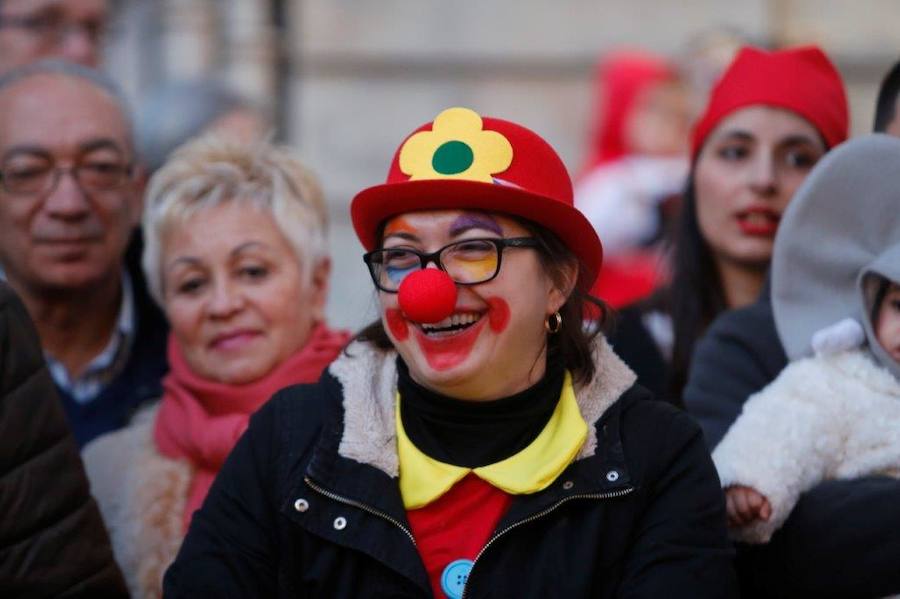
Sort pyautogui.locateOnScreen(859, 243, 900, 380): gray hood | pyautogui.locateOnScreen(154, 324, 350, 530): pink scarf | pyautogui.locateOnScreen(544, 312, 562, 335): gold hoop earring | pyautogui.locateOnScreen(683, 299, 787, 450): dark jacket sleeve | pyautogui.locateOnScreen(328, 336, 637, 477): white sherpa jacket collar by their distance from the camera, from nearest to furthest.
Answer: pyautogui.locateOnScreen(328, 336, 637, 477): white sherpa jacket collar < pyautogui.locateOnScreen(544, 312, 562, 335): gold hoop earring < pyautogui.locateOnScreen(859, 243, 900, 380): gray hood < pyautogui.locateOnScreen(683, 299, 787, 450): dark jacket sleeve < pyautogui.locateOnScreen(154, 324, 350, 530): pink scarf

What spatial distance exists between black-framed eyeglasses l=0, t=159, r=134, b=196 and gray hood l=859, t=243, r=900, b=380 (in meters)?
2.21

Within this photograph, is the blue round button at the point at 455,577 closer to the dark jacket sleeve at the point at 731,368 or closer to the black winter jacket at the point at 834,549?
the black winter jacket at the point at 834,549

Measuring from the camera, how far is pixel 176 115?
18.4 ft

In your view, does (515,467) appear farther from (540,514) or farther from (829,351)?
(829,351)

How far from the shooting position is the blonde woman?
375 centimetres

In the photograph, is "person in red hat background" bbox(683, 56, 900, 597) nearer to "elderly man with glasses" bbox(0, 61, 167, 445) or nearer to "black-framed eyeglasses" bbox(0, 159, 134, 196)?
"elderly man with glasses" bbox(0, 61, 167, 445)

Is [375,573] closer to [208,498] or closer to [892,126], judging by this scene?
[208,498]

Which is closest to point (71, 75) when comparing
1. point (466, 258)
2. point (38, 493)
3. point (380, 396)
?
point (38, 493)

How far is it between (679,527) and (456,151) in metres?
0.84

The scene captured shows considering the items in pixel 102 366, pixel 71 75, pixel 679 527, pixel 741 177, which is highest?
pixel 71 75

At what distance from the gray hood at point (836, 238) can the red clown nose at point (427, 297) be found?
0.98m

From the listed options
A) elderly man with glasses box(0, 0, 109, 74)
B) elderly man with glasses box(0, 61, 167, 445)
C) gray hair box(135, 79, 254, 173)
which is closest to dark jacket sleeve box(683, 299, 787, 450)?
elderly man with glasses box(0, 61, 167, 445)

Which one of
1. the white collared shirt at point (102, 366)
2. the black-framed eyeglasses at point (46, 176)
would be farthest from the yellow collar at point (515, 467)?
the black-framed eyeglasses at point (46, 176)

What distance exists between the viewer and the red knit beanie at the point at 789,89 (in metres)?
4.21
